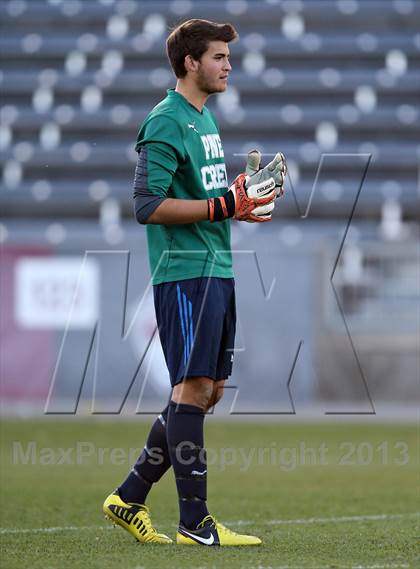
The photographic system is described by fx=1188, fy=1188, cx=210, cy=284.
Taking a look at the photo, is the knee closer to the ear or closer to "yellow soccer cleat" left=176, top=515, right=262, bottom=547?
"yellow soccer cleat" left=176, top=515, right=262, bottom=547

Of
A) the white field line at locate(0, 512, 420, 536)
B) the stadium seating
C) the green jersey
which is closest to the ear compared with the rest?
the green jersey

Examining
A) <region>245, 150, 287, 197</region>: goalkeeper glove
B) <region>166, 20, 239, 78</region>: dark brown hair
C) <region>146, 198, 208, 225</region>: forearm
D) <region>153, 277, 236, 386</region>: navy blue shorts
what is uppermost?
<region>166, 20, 239, 78</region>: dark brown hair

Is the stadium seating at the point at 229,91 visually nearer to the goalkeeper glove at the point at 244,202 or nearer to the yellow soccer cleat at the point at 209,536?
the goalkeeper glove at the point at 244,202

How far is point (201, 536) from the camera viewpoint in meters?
4.09

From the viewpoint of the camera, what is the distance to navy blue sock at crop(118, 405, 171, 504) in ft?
14.1

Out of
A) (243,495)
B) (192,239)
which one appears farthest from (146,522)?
(243,495)

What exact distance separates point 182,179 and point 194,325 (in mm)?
521

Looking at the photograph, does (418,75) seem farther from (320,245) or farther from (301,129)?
(320,245)

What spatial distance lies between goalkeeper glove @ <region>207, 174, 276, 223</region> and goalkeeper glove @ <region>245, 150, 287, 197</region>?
20 mm

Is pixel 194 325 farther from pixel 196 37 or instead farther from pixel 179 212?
pixel 196 37

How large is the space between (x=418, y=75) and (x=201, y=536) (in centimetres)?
1187

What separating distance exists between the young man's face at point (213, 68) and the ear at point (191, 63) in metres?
0.01

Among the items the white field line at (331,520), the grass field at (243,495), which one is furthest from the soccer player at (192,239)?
the white field line at (331,520)

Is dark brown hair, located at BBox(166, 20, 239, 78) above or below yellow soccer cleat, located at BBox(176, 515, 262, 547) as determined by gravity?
above
